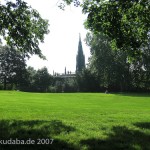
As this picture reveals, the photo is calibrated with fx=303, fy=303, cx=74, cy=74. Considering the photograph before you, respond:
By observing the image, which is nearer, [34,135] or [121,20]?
[34,135]

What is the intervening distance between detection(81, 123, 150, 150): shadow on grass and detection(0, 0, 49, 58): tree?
25.9 ft

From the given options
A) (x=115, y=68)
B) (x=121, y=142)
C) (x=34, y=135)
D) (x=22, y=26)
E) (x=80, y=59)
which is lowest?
(x=121, y=142)

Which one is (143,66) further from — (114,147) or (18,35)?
(114,147)

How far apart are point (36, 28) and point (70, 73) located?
144121 millimetres

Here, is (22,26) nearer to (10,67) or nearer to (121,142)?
(121,142)

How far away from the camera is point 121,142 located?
8906mm

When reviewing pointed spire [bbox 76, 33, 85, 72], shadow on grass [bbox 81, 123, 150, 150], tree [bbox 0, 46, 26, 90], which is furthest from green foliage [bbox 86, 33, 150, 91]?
shadow on grass [bbox 81, 123, 150, 150]

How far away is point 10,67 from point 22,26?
93.0 meters

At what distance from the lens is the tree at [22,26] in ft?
50.1

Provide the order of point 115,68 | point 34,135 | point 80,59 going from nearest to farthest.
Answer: point 34,135
point 115,68
point 80,59

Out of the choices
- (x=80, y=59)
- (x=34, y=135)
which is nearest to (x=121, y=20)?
(x=34, y=135)

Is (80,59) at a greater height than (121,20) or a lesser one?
greater

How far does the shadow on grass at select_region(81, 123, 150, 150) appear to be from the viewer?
8.27 metres

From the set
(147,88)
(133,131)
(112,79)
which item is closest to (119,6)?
(133,131)
